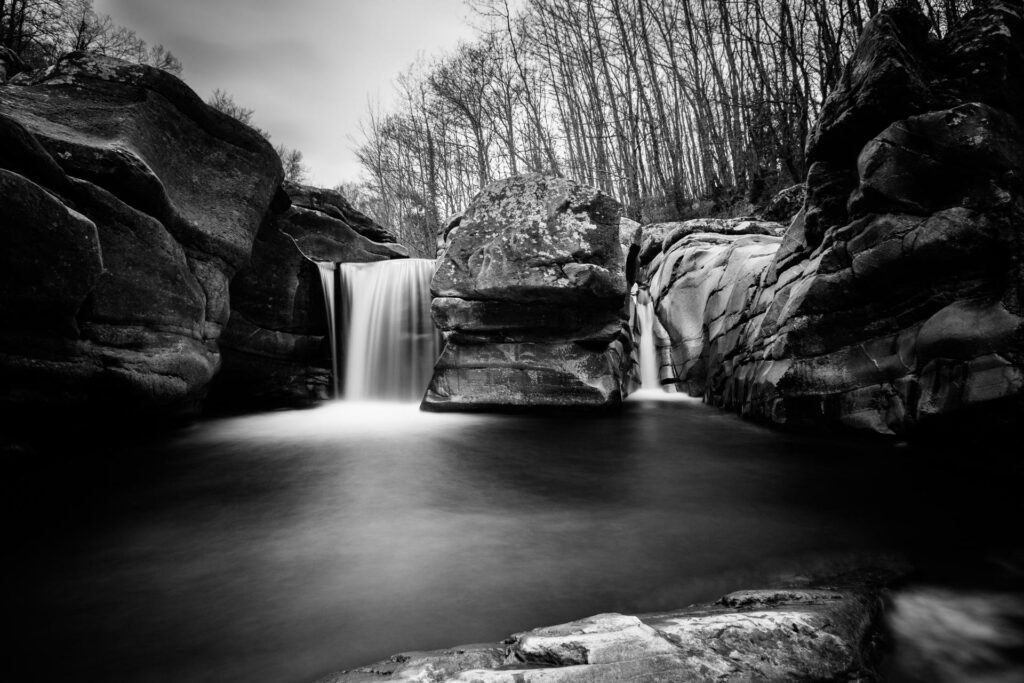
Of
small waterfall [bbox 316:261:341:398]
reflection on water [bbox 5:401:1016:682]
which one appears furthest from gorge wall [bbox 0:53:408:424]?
reflection on water [bbox 5:401:1016:682]

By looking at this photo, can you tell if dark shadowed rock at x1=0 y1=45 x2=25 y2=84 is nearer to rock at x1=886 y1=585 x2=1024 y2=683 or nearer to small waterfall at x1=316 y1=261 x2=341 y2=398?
small waterfall at x1=316 y1=261 x2=341 y2=398

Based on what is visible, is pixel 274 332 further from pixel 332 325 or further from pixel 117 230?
pixel 117 230

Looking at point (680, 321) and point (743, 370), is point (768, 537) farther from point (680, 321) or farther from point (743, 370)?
point (680, 321)

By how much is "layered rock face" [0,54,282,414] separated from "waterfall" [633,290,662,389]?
6904 millimetres

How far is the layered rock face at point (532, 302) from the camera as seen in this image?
600cm

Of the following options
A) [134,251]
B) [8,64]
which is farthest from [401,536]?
[8,64]

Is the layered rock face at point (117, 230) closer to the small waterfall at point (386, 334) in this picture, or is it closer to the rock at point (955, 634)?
the small waterfall at point (386, 334)

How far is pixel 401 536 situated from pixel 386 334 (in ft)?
19.2

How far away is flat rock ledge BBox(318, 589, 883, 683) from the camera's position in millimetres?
1155

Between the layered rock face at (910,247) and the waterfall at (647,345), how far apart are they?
2733mm

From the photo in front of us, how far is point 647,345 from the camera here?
335 inches

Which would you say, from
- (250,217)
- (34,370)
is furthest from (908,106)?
(34,370)

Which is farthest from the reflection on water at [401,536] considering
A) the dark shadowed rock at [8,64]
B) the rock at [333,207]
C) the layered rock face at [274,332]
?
the rock at [333,207]

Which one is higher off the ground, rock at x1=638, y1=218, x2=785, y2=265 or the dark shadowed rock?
the dark shadowed rock
